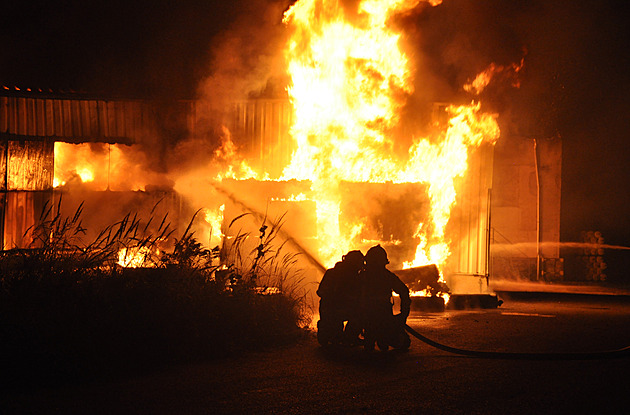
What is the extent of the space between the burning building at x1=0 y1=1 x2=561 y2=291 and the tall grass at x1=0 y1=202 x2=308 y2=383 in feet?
17.6

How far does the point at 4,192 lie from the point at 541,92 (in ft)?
53.5

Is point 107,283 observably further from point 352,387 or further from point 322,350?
point 352,387

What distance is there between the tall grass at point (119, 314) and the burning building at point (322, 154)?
5358mm

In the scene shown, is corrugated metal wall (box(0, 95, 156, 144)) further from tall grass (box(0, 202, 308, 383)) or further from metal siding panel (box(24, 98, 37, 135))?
tall grass (box(0, 202, 308, 383))

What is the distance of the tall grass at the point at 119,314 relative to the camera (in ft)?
20.5

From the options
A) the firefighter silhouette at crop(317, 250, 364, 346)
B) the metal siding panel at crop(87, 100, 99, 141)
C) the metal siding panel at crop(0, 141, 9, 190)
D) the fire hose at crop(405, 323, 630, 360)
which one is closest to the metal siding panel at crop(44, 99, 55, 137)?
the metal siding panel at crop(87, 100, 99, 141)

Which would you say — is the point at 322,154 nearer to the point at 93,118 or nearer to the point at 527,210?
the point at 93,118

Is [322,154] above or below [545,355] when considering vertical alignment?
above

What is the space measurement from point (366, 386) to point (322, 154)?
855cm

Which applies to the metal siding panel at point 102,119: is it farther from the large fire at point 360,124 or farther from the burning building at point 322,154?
the large fire at point 360,124

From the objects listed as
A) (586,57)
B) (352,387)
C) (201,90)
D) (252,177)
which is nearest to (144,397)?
(352,387)

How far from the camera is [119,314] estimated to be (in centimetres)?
696

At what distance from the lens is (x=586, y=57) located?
2170 centimetres

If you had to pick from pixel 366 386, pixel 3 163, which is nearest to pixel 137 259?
pixel 366 386
